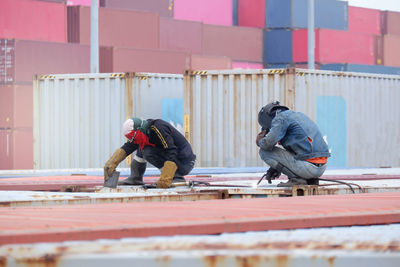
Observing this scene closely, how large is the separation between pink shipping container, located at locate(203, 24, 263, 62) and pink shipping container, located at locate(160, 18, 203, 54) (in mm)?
780

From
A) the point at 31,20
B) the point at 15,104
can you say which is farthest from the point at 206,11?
the point at 15,104

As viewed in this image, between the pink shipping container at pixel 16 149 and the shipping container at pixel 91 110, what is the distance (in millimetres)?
6851

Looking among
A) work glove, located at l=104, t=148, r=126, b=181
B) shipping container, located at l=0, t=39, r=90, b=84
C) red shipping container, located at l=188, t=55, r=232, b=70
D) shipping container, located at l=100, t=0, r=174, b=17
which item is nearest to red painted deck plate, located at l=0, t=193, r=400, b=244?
work glove, located at l=104, t=148, r=126, b=181

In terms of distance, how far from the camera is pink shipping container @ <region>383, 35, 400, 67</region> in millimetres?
34906

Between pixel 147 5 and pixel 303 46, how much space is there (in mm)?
7255

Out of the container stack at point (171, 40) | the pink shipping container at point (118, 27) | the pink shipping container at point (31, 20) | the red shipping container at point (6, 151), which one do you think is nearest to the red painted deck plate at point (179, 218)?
the red shipping container at point (6, 151)

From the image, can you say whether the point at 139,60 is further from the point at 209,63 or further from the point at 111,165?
the point at 111,165

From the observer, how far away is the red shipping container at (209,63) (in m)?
29.2

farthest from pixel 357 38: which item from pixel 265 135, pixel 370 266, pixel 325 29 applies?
pixel 370 266

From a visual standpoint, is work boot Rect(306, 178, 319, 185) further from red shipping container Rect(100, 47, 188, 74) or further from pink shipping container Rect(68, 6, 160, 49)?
pink shipping container Rect(68, 6, 160, 49)

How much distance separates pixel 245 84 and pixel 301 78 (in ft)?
4.41

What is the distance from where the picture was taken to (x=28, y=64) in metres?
24.3

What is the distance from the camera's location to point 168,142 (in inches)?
334

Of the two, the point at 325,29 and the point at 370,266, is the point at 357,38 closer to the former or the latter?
the point at 325,29
